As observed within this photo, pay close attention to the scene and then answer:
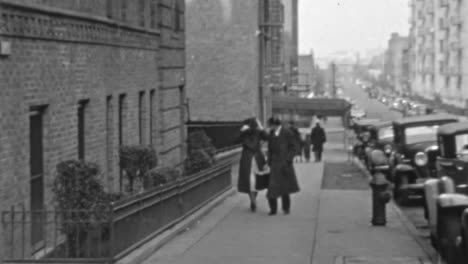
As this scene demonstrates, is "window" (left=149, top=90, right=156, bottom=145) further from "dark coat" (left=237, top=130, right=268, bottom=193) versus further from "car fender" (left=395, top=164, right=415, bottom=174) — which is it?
"dark coat" (left=237, top=130, right=268, bottom=193)

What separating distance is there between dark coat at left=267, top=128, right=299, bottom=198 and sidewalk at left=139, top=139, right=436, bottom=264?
52 cm

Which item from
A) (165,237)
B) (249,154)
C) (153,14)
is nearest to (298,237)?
(165,237)

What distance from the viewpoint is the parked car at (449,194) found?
40.7ft

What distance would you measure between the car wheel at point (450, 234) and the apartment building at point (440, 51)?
87024mm

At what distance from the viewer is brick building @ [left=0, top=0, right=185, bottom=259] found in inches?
543

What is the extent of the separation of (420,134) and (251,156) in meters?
6.31

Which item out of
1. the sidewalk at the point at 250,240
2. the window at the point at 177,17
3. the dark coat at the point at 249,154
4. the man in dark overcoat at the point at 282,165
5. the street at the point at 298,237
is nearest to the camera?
the sidewalk at the point at 250,240

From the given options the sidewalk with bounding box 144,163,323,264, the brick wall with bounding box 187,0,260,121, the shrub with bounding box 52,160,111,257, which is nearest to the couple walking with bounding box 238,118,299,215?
the sidewalk with bounding box 144,163,323,264

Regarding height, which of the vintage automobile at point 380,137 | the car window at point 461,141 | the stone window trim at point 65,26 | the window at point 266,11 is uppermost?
the window at point 266,11

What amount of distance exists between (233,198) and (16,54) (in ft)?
31.6

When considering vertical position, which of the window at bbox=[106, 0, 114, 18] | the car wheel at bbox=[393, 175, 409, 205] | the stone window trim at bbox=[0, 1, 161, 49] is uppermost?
the window at bbox=[106, 0, 114, 18]

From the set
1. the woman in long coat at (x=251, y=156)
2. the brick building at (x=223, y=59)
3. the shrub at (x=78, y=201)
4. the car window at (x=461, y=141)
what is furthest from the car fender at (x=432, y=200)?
the brick building at (x=223, y=59)

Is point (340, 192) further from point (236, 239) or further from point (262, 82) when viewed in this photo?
point (262, 82)

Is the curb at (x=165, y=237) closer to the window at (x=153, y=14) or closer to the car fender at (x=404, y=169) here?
the car fender at (x=404, y=169)
